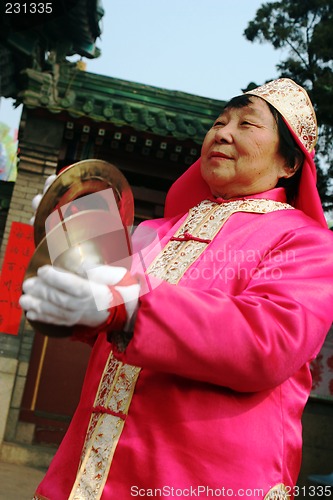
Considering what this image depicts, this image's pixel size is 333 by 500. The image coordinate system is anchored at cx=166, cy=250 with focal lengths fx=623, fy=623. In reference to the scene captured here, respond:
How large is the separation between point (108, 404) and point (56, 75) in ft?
27.2

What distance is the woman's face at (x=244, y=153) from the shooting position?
2154 millimetres

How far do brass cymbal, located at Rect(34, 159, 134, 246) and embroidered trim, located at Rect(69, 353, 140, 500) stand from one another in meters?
0.49

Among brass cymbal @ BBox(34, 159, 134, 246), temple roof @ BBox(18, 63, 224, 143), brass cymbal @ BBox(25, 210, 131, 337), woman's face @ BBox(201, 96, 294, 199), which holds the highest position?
temple roof @ BBox(18, 63, 224, 143)

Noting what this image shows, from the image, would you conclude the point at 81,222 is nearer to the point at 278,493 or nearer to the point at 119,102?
the point at 278,493

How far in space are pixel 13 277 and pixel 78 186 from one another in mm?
7209

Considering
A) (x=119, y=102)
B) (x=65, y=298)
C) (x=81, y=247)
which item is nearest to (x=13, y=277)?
(x=119, y=102)

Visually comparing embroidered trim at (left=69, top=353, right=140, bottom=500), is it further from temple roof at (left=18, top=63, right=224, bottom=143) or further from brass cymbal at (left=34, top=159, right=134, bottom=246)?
temple roof at (left=18, top=63, right=224, bottom=143)

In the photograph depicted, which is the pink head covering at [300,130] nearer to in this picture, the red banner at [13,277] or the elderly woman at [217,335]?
the elderly woman at [217,335]

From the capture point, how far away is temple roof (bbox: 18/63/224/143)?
8734 millimetres

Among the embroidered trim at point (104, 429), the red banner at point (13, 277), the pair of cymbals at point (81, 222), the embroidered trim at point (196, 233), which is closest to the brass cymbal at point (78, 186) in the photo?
the pair of cymbals at point (81, 222)

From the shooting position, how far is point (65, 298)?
4.50 feet

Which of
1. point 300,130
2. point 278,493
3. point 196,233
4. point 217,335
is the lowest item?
point 278,493

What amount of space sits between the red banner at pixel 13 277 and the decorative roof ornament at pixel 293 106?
21.5 ft

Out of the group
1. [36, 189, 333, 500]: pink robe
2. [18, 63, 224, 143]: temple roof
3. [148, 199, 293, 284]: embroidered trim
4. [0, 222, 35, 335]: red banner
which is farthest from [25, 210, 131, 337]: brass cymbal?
[18, 63, 224, 143]: temple roof
